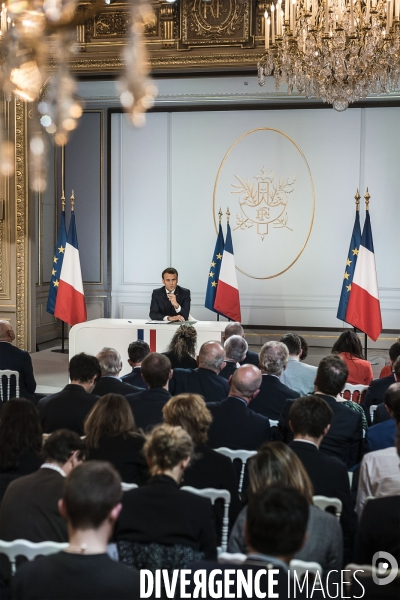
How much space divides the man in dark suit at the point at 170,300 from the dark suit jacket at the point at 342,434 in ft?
14.1

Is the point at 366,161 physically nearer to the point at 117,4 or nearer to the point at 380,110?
the point at 380,110

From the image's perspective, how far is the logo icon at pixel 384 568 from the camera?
6.31ft

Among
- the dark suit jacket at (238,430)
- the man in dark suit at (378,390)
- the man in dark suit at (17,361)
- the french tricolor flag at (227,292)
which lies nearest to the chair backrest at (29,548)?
the dark suit jacket at (238,430)

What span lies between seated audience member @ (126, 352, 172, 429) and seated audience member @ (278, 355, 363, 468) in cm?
68

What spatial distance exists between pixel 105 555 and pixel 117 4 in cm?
838

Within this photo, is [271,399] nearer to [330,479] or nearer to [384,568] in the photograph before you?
[330,479]

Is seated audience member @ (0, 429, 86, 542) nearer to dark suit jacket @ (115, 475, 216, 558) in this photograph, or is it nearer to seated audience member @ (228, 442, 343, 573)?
dark suit jacket @ (115, 475, 216, 558)

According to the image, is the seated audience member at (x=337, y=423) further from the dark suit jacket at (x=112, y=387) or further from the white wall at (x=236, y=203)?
the white wall at (x=236, y=203)

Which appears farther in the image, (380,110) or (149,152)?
(149,152)

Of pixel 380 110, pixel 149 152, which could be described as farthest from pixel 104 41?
pixel 380 110

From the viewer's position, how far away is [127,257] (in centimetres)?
1059

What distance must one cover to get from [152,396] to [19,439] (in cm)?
122

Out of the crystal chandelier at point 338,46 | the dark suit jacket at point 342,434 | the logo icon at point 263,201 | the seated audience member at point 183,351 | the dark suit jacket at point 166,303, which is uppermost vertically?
the crystal chandelier at point 338,46

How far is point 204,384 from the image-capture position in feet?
15.4
